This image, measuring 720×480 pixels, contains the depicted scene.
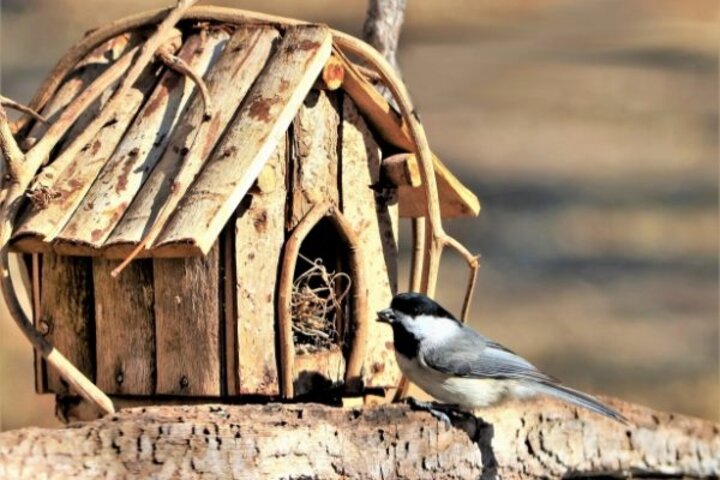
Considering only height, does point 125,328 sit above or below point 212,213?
below

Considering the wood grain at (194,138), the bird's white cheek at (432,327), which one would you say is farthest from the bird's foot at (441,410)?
the wood grain at (194,138)

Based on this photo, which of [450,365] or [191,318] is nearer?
[191,318]

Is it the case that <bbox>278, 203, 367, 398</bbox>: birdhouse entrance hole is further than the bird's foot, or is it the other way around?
<bbox>278, 203, 367, 398</bbox>: birdhouse entrance hole

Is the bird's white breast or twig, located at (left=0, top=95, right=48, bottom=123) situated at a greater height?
twig, located at (left=0, top=95, right=48, bottom=123)

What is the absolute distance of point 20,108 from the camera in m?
3.66

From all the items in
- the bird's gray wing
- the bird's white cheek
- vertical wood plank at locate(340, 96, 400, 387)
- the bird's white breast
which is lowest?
the bird's white breast

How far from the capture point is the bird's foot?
11.8 feet

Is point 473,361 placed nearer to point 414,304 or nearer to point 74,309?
point 414,304

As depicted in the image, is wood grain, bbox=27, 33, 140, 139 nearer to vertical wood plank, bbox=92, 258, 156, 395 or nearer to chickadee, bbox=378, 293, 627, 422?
vertical wood plank, bbox=92, 258, 156, 395

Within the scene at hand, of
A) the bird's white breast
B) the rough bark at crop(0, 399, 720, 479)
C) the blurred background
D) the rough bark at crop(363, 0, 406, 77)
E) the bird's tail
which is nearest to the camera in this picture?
the rough bark at crop(0, 399, 720, 479)

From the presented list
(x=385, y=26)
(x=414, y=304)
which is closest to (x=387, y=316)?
(x=414, y=304)

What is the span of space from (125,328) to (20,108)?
0.58 meters

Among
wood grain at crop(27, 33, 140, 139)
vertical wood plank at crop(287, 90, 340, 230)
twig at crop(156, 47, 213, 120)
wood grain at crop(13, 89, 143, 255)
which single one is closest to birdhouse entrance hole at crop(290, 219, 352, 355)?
vertical wood plank at crop(287, 90, 340, 230)

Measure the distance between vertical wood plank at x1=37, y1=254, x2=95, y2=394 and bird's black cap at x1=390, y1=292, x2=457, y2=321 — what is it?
76 cm
